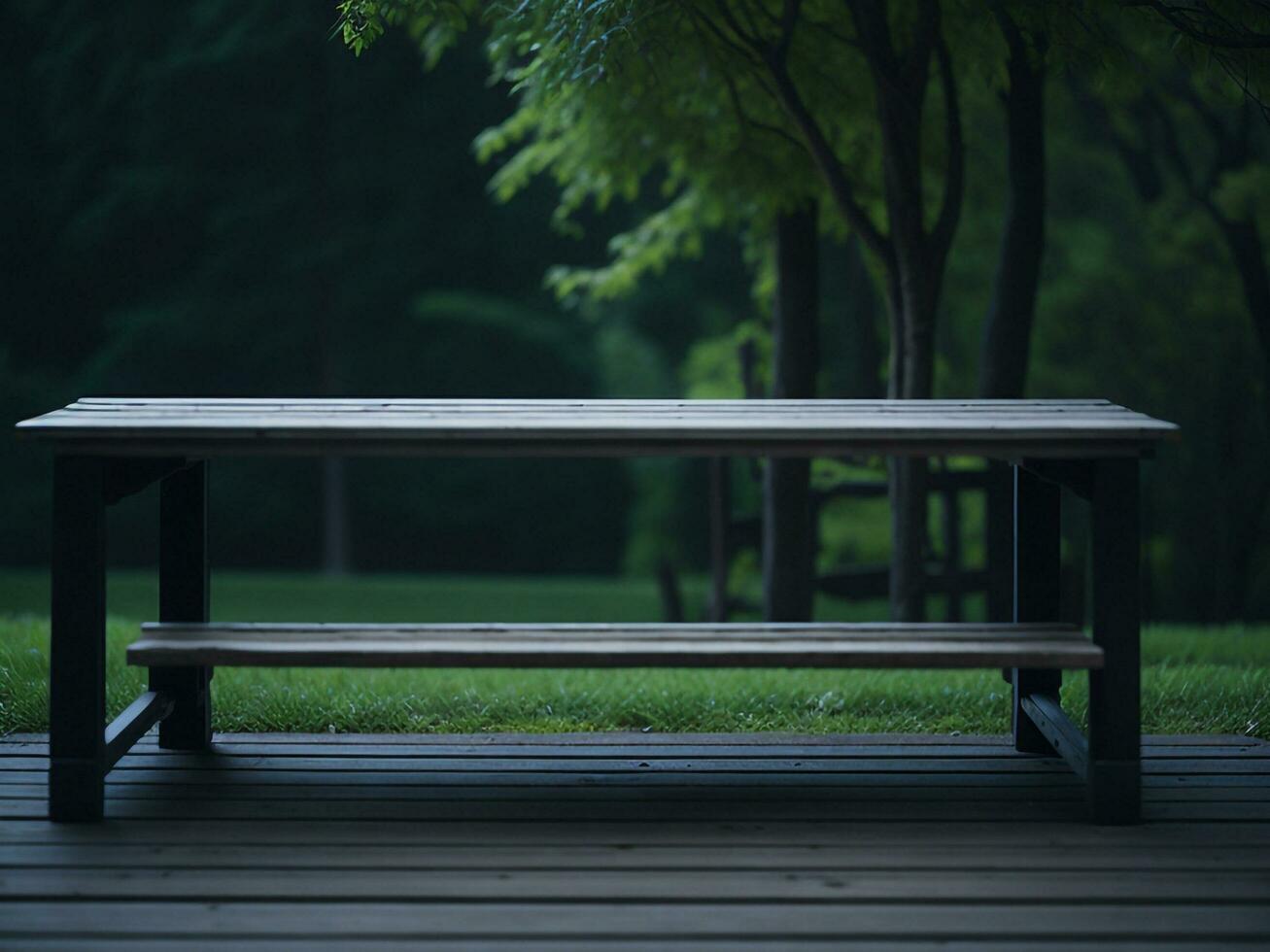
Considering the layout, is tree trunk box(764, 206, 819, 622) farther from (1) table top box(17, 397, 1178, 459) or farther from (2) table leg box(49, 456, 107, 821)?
(2) table leg box(49, 456, 107, 821)

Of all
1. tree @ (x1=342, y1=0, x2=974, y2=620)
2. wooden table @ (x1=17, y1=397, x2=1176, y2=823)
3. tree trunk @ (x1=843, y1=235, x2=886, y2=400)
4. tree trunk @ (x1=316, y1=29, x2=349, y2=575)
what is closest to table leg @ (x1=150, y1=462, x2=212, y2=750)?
wooden table @ (x1=17, y1=397, x2=1176, y2=823)

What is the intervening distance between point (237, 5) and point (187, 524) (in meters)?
14.8

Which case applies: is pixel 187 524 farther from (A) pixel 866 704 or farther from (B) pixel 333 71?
(B) pixel 333 71

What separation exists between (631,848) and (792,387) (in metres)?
4.76

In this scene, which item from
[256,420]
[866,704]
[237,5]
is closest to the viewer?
[256,420]

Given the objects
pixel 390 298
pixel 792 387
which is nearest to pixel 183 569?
pixel 792 387

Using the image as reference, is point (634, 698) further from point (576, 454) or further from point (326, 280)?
point (326, 280)

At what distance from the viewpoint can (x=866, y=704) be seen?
4.82 meters

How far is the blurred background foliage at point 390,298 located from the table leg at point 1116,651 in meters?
10.1

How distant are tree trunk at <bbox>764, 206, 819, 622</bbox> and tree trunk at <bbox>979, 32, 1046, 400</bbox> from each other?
1074mm

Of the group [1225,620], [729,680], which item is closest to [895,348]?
[729,680]

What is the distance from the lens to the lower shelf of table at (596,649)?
11.1ft

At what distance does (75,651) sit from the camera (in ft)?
11.4

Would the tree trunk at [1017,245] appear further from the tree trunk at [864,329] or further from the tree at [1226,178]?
the tree trunk at [864,329]
